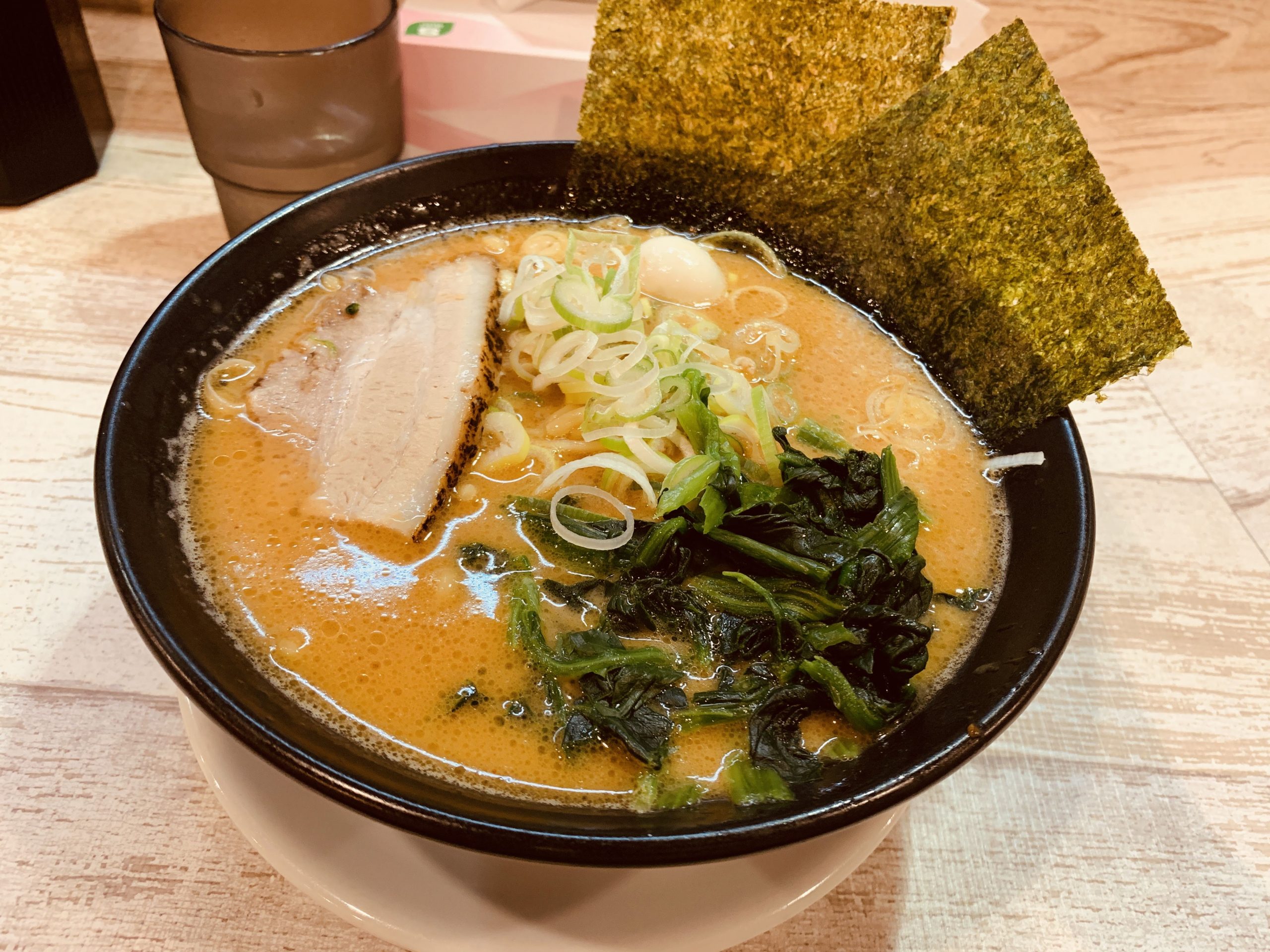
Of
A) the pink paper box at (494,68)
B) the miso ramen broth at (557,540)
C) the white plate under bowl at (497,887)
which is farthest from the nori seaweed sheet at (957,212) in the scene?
the white plate under bowl at (497,887)

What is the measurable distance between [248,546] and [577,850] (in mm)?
688

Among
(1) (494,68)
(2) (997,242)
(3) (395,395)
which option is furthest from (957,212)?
(1) (494,68)

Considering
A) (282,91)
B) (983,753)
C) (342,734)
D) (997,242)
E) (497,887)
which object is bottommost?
(983,753)

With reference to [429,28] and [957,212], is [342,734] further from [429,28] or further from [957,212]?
[429,28]

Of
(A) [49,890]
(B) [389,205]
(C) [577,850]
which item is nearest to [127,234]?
(B) [389,205]

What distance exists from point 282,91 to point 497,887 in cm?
153

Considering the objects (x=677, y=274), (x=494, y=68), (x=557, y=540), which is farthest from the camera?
(x=494, y=68)

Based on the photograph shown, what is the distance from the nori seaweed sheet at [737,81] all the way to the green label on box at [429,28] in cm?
57

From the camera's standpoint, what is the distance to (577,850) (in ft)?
2.82

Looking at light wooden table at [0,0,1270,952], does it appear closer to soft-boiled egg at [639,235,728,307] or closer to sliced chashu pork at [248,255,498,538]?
sliced chashu pork at [248,255,498,538]

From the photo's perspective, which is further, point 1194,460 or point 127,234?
point 127,234

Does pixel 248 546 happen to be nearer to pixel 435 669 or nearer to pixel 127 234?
pixel 435 669

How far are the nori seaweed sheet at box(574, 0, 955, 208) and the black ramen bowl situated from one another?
1.22 ft

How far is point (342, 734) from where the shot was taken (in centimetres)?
107
